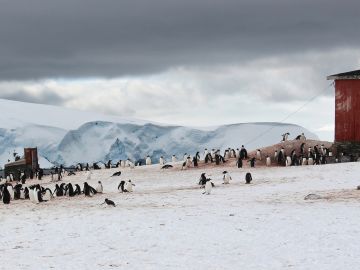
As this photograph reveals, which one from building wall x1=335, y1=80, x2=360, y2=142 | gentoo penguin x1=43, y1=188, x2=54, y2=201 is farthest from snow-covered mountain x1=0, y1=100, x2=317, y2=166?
gentoo penguin x1=43, y1=188, x2=54, y2=201

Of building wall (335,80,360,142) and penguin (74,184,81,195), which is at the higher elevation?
building wall (335,80,360,142)

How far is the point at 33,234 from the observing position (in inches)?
656

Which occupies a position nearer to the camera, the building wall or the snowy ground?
the snowy ground

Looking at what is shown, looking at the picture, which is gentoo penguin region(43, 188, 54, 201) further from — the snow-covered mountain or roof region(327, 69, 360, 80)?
the snow-covered mountain

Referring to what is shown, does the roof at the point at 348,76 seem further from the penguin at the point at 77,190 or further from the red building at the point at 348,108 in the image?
the penguin at the point at 77,190

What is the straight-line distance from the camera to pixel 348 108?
39.1 metres

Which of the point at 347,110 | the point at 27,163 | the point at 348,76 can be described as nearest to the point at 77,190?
the point at 347,110

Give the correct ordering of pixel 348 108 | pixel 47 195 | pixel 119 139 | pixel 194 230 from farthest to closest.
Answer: pixel 119 139 → pixel 348 108 → pixel 47 195 → pixel 194 230

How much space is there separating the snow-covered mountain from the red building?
148 ft

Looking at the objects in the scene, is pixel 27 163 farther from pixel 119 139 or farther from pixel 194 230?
pixel 194 230

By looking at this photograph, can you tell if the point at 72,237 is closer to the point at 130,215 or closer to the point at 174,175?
the point at 130,215

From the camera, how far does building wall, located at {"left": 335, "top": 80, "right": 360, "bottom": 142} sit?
3859 centimetres

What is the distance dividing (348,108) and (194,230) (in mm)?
25142

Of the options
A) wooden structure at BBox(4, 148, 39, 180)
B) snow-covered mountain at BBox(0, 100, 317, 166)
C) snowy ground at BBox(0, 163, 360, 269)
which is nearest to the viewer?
snowy ground at BBox(0, 163, 360, 269)
